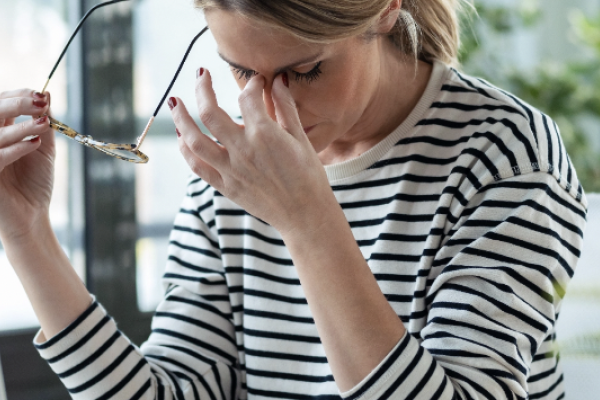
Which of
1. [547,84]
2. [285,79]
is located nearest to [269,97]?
[285,79]

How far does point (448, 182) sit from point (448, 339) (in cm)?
22

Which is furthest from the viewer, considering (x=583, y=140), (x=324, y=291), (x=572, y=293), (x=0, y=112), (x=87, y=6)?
(x=583, y=140)

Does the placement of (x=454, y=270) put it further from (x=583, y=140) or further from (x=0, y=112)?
(x=583, y=140)

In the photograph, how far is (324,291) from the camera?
2.45ft

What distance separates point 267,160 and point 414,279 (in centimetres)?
32

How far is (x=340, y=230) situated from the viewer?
751 mm

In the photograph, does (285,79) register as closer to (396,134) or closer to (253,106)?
(253,106)

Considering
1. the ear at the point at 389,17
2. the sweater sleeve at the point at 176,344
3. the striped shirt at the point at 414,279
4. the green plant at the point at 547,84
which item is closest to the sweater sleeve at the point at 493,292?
the striped shirt at the point at 414,279

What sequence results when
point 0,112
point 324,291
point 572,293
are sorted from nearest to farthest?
point 572,293 → point 324,291 → point 0,112

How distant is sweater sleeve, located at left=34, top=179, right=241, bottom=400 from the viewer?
95cm

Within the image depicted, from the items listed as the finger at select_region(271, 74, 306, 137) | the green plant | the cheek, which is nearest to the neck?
the cheek

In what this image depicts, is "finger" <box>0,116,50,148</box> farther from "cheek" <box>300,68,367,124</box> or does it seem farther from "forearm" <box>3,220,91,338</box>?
"cheek" <box>300,68,367,124</box>

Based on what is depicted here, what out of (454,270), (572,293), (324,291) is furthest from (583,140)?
(572,293)

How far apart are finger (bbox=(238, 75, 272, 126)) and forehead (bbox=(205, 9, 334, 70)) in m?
0.04
